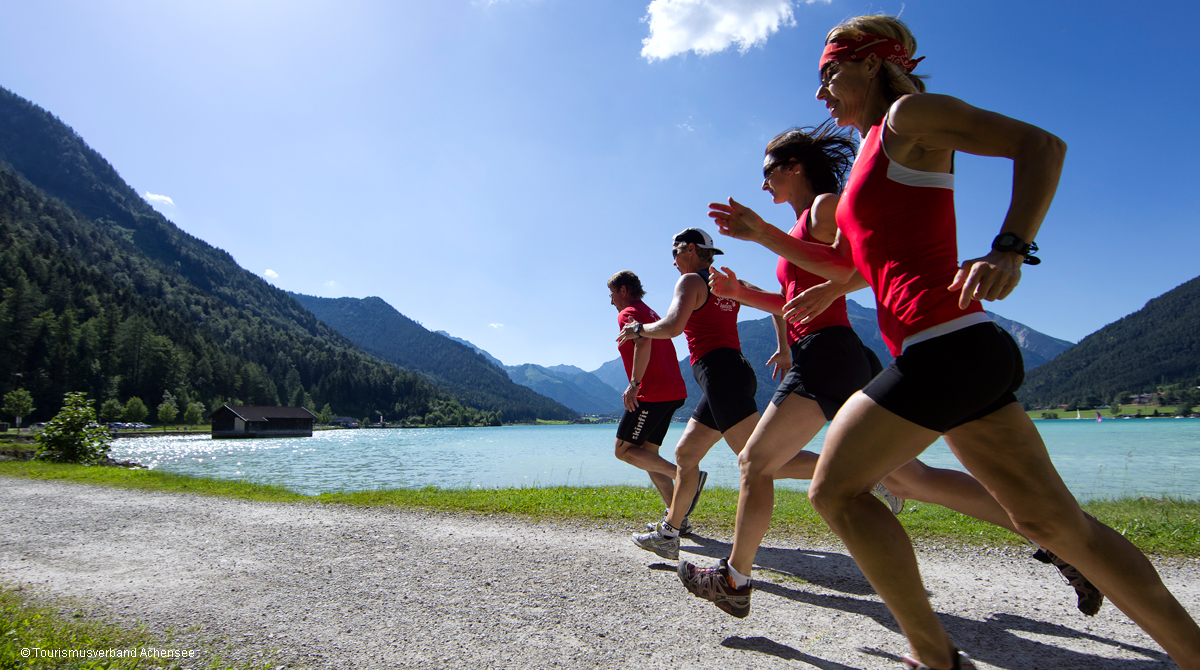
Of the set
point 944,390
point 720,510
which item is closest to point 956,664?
point 944,390

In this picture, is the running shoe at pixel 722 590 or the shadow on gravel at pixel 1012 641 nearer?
the shadow on gravel at pixel 1012 641

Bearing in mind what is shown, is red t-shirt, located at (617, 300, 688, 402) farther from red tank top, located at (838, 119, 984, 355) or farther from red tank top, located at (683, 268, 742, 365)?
red tank top, located at (838, 119, 984, 355)

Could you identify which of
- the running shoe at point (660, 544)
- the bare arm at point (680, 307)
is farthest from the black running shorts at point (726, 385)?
the running shoe at point (660, 544)

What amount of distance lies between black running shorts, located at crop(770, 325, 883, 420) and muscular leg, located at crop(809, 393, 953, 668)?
3.76 ft

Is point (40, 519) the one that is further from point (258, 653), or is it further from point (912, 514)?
point (912, 514)

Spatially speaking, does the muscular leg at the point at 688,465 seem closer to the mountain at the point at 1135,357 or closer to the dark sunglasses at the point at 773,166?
the dark sunglasses at the point at 773,166

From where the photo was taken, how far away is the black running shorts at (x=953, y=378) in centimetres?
167

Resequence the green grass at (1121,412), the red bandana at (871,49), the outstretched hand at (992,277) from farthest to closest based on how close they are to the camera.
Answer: the green grass at (1121,412) < the red bandana at (871,49) < the outstretched hand at (992,277)

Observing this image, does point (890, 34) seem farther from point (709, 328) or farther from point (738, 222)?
point (709, 328)

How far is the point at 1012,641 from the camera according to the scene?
2709mm

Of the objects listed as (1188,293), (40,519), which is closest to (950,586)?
(40,519)

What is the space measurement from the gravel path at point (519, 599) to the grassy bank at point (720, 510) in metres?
0.48

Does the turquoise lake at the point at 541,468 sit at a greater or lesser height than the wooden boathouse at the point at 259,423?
greater

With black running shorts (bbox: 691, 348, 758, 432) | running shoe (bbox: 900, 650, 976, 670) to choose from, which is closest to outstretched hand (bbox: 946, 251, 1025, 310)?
running shoe (bbox: 900, 650, 976, 670)
